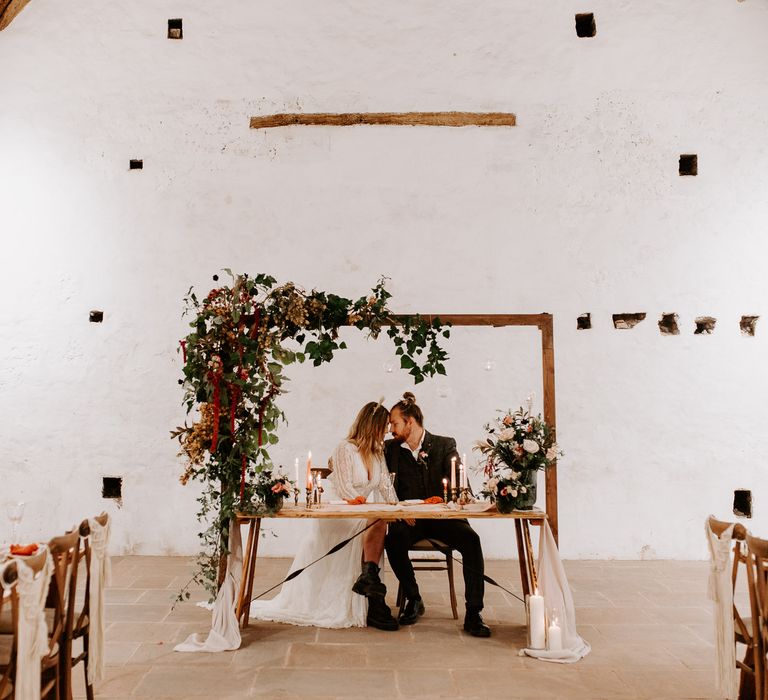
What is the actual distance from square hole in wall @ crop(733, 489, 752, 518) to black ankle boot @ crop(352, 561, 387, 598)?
363 centimetres

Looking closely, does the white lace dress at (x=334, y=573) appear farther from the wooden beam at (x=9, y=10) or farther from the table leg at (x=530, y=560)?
the wooden beam at (x=9, y=10)

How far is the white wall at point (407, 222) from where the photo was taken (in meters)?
6.38

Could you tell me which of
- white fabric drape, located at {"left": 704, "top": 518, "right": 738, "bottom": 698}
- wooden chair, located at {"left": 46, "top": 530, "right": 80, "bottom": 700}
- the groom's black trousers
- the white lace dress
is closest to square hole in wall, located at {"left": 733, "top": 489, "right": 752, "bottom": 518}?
the groom's black trousers

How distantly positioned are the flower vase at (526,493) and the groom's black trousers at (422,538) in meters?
0.37

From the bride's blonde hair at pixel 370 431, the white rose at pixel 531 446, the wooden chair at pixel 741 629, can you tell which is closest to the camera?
the wooden chair at pixel 741 629

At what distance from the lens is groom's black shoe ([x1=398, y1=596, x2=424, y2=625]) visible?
4.38 m

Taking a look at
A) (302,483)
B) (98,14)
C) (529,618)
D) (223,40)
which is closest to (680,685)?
(529,618)

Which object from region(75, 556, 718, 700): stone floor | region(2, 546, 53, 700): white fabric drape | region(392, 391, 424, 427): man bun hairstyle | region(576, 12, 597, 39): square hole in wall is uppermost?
region(576, 12, 597, 39): square hole in wall

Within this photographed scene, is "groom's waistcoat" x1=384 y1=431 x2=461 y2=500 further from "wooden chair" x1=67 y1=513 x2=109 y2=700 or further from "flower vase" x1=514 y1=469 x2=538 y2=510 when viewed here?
"wooden chair" x1=67 y1=513 x2=109 y2=700

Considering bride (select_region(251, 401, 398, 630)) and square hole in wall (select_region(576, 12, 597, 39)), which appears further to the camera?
square hole in wall (select_region(576, 12, 597, 39))

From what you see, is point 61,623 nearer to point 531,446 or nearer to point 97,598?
point 97,598

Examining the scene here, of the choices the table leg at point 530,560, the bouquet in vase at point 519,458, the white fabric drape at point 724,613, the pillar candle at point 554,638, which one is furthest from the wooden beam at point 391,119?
the white fabric drape at point 724,613

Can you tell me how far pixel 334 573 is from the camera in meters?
4.52

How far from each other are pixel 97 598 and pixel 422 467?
93.1 inches
